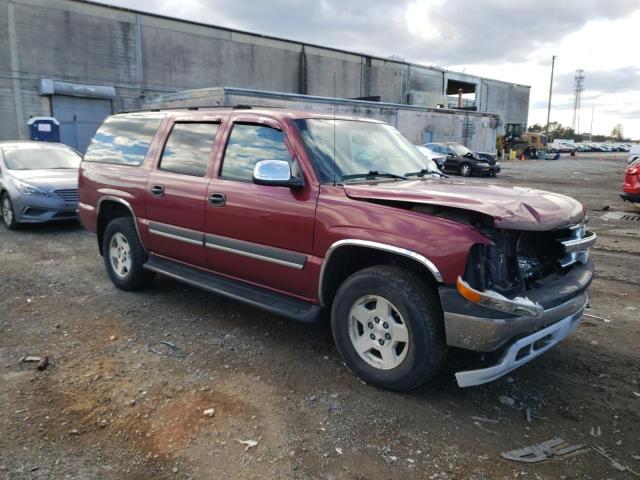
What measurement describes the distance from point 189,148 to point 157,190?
527 millimetres

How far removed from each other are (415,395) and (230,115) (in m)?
2.78

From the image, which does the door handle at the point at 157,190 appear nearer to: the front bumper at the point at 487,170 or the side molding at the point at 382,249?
the side molding at the point at 382,249

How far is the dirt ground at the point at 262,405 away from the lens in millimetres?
2693

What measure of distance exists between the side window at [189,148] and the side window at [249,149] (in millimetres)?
269

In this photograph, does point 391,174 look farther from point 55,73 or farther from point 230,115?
point 55,73

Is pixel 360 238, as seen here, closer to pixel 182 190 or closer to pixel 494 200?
pixel 494 200

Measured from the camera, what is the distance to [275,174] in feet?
11.8

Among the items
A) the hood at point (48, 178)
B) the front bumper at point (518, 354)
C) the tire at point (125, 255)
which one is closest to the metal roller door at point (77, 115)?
the hood at point (48, 178)

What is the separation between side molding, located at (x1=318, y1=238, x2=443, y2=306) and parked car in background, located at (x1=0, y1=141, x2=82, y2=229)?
689 cm

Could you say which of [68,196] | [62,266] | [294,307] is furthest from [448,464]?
[68,196]

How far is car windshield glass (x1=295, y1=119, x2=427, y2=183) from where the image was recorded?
3.84 meters

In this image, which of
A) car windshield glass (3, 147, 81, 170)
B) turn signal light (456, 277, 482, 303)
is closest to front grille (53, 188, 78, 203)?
car windshield glass (3, 147, 81, 170)

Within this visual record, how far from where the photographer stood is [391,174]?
409cm

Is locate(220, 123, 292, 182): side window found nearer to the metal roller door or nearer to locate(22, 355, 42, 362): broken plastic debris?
locate(22, 355, 42, 362): broken plastic debris
